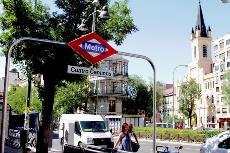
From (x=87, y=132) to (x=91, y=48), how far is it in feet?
55.2

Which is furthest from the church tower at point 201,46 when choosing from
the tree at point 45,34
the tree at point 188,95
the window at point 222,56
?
the tree at point 45,34

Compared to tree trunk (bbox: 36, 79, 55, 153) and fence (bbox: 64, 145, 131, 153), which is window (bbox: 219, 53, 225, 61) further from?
fence (bbox: 64, 145, 131, 153)

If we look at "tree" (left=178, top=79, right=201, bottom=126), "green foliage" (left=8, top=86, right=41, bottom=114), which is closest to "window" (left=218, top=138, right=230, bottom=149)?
"green foliage" (left=8, top=86, right=41, bottom=114)

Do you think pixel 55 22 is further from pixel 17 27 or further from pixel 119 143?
pixel 119 143

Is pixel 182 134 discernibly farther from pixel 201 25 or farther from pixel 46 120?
pixel 201 25

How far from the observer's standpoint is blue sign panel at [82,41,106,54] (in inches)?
345

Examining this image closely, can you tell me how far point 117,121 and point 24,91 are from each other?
27510mm

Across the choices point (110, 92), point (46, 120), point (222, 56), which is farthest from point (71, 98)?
point (46, 120)

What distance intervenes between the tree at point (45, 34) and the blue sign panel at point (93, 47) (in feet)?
29.5

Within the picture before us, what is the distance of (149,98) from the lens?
84312 millimetres

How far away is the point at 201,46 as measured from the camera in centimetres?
10475

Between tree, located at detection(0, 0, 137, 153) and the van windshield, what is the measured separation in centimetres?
696

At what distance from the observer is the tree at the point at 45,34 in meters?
17.6

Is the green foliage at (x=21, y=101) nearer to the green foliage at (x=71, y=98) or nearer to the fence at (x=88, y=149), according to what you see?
the green foliage at (x=71, y=98)
